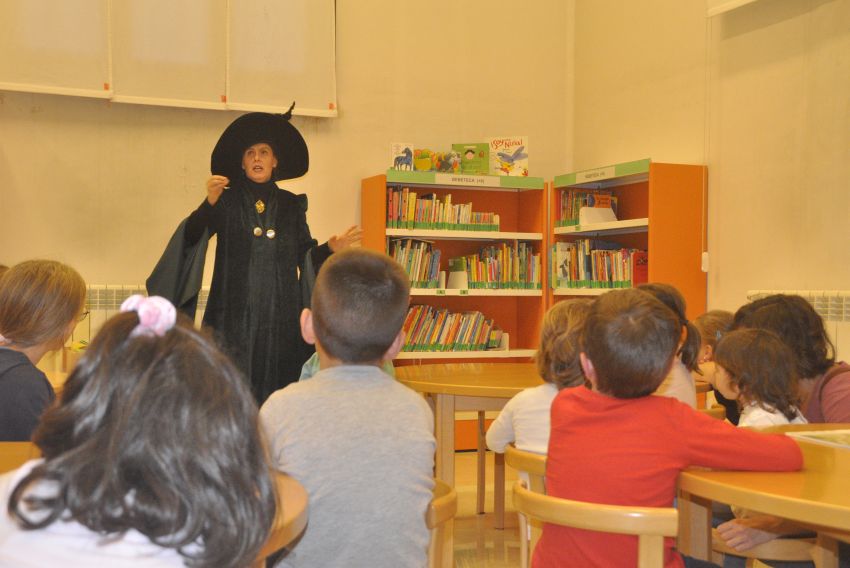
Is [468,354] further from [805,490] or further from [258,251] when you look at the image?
[805,490]

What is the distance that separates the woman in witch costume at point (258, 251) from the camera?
3.15 meters

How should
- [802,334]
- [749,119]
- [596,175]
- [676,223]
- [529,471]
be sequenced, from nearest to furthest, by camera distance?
[529,471] → [802,334] → [749,119] → [676,223] → [596,175]

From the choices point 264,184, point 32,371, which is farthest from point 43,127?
point 32,371

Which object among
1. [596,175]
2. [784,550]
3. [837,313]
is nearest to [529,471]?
[784,550]

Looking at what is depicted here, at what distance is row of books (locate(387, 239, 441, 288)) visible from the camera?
18.3 ft

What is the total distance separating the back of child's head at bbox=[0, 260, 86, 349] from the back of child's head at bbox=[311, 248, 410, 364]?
84 centimetres

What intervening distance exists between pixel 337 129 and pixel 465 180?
95 cm

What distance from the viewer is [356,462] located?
1.53 metres

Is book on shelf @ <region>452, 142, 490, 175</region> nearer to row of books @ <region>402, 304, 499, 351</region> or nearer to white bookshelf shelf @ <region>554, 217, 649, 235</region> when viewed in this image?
white bookshelf shelf @ <region>554, 217, 649, 235</region>

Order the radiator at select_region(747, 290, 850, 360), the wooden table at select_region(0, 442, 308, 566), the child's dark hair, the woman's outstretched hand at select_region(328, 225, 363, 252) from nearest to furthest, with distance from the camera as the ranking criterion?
the wooden table at select_region(0, 442, 308, 566), the child's dark hair, the woman's outstretched hand at select_region(328, 225, 363, 252), the radiator at select_region(747, 290, 850, 360)

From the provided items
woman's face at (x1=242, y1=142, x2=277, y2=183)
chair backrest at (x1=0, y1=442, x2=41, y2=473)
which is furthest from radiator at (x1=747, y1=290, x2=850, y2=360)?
chair backrest at (x1=0, y1=442, x2=41, y2=473)

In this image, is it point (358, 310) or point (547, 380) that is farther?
point (547, 380)

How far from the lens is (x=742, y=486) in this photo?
61.2 inches

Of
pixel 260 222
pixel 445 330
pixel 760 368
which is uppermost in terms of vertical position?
pixel 260 222
